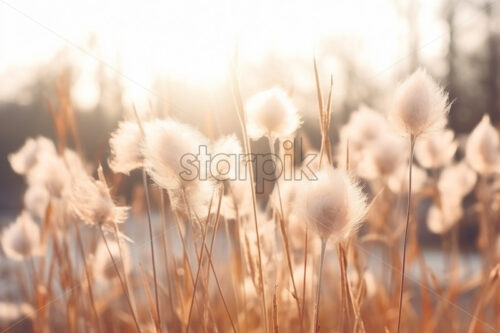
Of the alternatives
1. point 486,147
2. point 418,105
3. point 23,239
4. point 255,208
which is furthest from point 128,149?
point 486,147

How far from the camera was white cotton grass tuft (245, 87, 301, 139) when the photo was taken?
75 centimetres

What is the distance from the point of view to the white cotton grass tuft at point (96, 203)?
616 mm

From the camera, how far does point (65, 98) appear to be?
2.72 ft

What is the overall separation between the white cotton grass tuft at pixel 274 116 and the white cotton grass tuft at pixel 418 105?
166 millimetres

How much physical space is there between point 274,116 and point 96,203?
289mm

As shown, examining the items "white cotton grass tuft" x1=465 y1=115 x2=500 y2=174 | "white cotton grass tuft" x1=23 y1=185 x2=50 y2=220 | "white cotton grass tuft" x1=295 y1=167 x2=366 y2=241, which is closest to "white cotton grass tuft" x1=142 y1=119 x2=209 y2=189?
"white cotton grass tuft" x1=295 y1=167 x2=366 y2=241

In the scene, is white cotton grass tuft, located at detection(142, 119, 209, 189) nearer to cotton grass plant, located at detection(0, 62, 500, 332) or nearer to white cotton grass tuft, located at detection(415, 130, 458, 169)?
cotton grass plant, located at detection(0, 62, 500, 332)

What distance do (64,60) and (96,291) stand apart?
2.30ft

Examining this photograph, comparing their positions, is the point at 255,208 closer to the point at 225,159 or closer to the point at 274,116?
the point at 225,159

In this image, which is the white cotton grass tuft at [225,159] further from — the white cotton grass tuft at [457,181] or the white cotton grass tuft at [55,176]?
the white cotton grass tuft at [457,181]

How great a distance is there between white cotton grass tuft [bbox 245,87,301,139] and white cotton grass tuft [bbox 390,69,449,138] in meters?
0.17

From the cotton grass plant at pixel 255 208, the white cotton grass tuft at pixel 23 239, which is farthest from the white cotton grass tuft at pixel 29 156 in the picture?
the white cotton grass tuft at pixel 23 239

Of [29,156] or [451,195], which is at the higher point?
[29,156]

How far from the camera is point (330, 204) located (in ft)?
1.68
